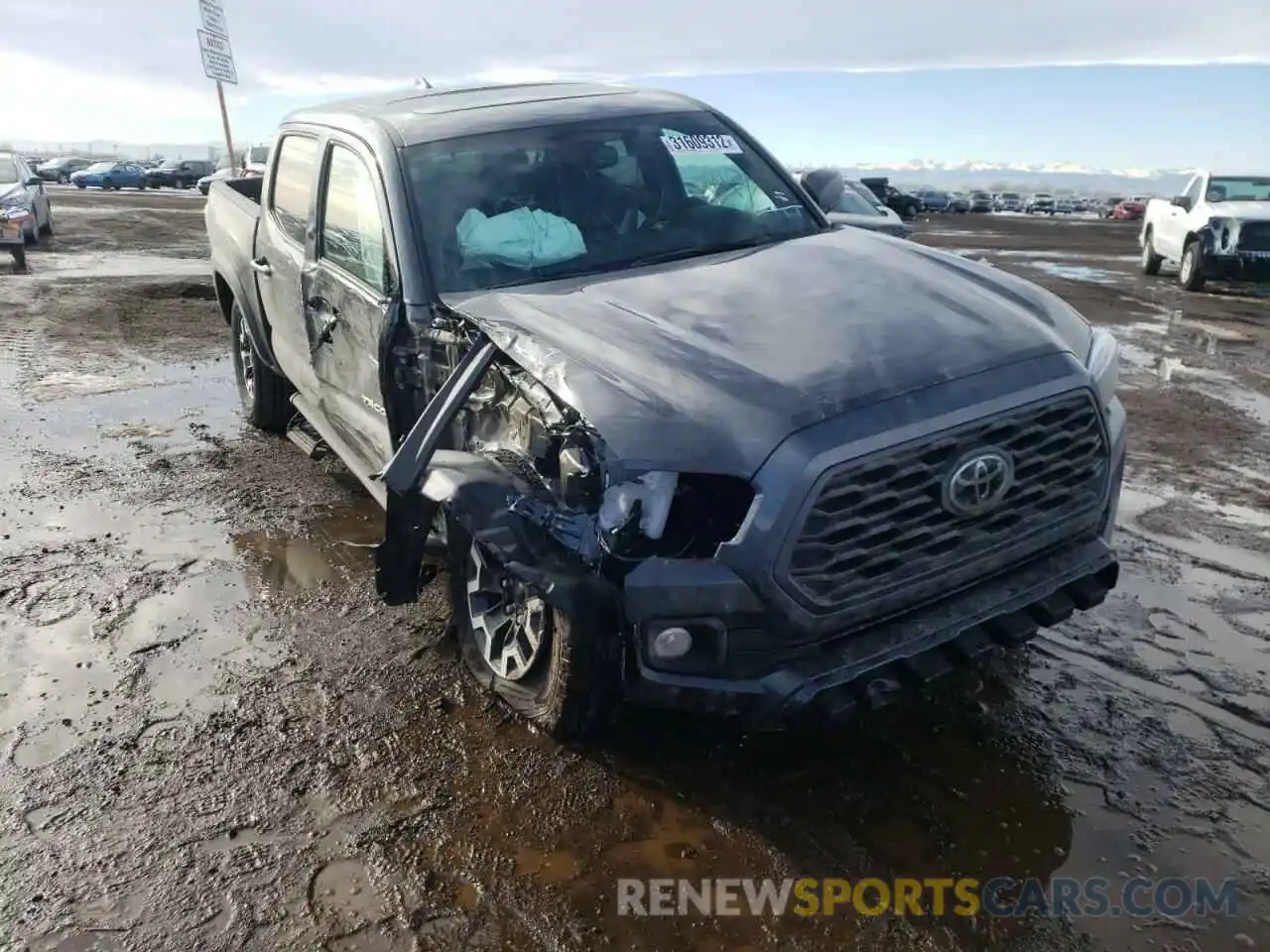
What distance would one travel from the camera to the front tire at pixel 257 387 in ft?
21.6

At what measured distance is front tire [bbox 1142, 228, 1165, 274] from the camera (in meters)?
16.9

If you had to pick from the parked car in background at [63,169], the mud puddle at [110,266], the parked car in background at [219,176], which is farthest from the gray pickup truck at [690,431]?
the parked car in background at [63,169]

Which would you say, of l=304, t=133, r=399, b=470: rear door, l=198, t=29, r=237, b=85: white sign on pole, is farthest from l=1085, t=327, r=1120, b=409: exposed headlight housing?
l=198, t=29, r=237, b=85: white sign on pole

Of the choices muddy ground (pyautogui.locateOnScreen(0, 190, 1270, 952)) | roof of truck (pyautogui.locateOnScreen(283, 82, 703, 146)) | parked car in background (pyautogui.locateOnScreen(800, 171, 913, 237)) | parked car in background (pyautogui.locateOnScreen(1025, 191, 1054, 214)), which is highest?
roof of truck (pyautogui.locateOnScreen(283, 82, 703, 146))

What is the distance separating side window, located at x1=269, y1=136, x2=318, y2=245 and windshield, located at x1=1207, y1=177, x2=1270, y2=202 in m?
14.1

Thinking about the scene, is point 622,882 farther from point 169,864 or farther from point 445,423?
point 445,423

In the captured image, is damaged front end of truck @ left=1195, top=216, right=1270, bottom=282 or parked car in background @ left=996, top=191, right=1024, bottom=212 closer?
damaged front end of truck @ left=1195, top=216, right=1270, bottom=282

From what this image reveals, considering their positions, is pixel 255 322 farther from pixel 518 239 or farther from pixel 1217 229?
pixel 1217 229

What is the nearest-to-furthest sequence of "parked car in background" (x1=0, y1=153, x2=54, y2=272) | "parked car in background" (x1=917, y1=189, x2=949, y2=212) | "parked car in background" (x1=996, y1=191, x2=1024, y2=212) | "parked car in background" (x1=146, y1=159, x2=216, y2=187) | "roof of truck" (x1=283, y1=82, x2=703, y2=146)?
"roof of truck" (x1=283, y1=82, x2=703, y2=146)
"parked car in background" (x1=0, y1=153, x2=54, y2=272)
"parked car in background" (x1=917, y1=189, x2=949, y2=212)
"parked car in background" (x1=146, y1=159, x2=216, y2=187)
"parked car in background" (x1=996, y1=191, x2=1024, y2=212)

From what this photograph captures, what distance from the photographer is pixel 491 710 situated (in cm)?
352

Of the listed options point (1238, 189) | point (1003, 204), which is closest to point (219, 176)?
point (1238, 189)

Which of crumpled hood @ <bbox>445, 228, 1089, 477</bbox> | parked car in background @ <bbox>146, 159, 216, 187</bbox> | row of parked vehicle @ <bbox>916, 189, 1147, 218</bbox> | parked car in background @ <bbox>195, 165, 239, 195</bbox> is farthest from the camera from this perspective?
row of parked vehicle @ <bbox>916, 189, 1147, 218</bbox>

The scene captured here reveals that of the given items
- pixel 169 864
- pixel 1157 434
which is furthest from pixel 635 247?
pixel 1157 434

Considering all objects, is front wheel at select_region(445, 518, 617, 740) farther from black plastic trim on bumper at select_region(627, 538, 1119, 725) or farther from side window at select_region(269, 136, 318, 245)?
side window at select_region(269, 136, 318, 245)
